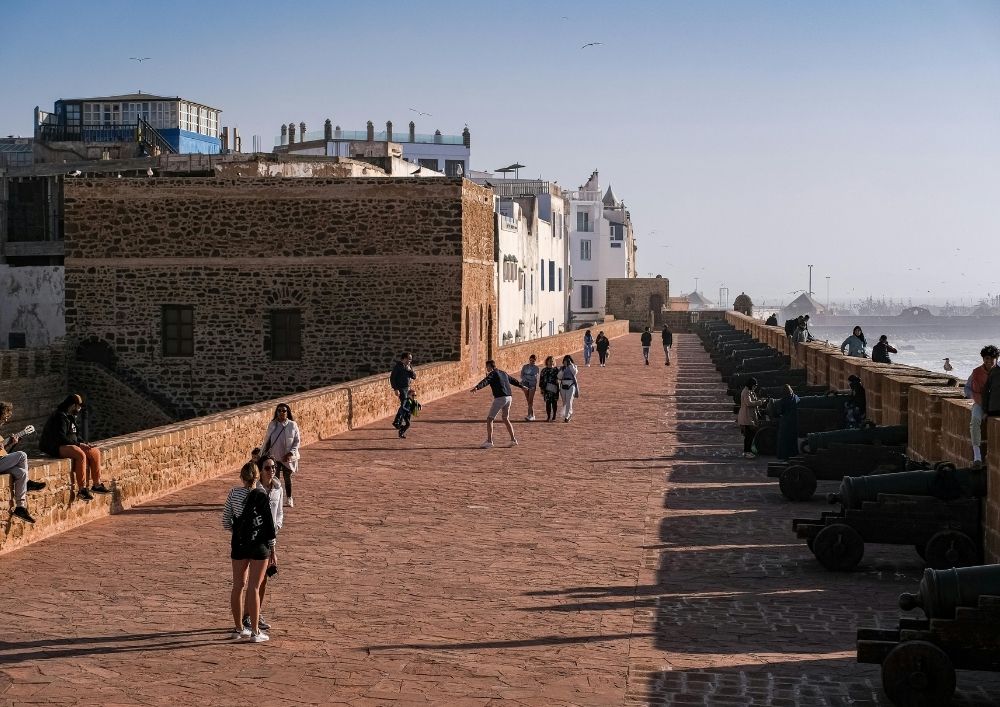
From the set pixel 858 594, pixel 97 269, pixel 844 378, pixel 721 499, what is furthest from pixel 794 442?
pixel 97 269

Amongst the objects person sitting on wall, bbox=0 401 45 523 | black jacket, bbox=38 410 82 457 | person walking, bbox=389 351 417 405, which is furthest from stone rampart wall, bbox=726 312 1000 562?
black jacket, bbox=38 410 82 457

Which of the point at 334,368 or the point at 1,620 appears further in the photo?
the point at 334,368

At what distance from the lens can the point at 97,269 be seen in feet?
102

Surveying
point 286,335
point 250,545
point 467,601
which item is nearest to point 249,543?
point 250,545

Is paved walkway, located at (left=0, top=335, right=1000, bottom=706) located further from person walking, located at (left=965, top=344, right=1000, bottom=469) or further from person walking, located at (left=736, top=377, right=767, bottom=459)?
person walking, located at (left=736, top=377, right=767, bottom=459)

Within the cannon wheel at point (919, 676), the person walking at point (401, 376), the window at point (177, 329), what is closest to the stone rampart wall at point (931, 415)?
the cannon wheel at point (919, 676)

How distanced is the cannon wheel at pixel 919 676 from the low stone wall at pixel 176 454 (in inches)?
279

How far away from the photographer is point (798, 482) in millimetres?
13406

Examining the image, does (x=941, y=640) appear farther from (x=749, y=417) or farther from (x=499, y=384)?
(x=499, y=384)

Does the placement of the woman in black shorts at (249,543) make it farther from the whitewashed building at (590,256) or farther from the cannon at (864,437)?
the whitewashed building at (590,256)

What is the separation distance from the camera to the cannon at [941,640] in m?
6.51

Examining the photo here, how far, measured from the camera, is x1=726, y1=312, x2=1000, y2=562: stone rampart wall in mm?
9656

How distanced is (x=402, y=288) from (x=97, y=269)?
24.7ft

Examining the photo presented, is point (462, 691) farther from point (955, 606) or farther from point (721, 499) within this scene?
point (721, 499)
